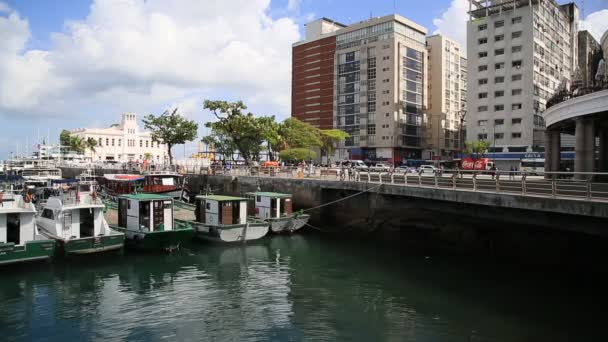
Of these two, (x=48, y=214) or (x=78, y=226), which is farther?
(x=48, y=214)

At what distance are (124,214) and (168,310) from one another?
13676 mm

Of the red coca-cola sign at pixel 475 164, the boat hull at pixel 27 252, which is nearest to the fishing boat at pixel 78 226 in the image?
the boat hull at pixel 27 252

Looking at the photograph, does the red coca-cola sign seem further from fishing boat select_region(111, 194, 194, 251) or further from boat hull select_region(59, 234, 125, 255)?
boat hull select_region(59, 234, 125, 255)

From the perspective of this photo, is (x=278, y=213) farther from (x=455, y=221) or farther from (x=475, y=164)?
(x=475, y=164)

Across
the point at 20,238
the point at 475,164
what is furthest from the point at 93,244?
the point at 475,164

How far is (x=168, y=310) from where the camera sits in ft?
59.0

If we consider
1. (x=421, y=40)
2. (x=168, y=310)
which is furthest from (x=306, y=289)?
(x=421, y=40)

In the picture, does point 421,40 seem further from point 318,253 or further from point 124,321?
point 124,321

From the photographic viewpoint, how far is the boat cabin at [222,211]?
32.0 metres

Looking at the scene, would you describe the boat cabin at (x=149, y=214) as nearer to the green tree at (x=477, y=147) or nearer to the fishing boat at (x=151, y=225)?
the fishing boat at (x=151, y=225)

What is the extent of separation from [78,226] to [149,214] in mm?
4048

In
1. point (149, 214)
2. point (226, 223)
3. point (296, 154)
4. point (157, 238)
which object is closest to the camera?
point (157, 238)

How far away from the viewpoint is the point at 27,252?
22516mm

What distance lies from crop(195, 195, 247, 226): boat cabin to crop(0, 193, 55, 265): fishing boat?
10871 mm
